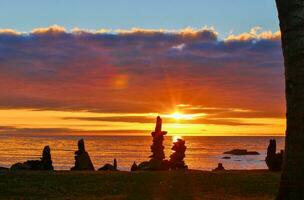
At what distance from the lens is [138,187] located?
22797mm

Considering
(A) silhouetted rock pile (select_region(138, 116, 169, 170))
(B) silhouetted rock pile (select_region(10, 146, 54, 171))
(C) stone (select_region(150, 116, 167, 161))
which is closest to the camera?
(B) silhouetted rock pile (select_region(10, 146, 54, 171))

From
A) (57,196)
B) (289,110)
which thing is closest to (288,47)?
(289,110)

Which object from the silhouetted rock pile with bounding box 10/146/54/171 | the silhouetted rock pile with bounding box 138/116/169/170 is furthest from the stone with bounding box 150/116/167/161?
the silhouetted rock pile with bounding box 10/146/54/171

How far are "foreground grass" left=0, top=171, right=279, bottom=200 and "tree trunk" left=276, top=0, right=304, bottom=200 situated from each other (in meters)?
5.93

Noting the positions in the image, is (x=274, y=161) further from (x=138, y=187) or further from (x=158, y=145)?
(x=158, y=145)

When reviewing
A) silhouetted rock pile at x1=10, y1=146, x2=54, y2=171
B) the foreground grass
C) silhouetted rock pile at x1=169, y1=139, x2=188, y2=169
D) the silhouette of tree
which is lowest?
the foreground grass

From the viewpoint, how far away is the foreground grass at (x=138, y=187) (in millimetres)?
20609

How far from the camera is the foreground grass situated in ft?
67.6

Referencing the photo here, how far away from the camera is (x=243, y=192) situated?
22.0m

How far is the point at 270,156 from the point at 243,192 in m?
21.1

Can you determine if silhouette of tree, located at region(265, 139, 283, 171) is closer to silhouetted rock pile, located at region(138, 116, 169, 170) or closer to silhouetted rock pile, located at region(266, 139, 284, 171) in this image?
Answer: silhouetted rock pile, located at region(266, 139, 284, 171)

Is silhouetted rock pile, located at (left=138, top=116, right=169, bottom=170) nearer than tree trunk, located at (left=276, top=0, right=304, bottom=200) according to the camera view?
No

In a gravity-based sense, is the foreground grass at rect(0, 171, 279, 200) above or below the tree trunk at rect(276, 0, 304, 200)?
below

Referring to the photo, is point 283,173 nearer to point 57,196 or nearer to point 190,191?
point 190,191
